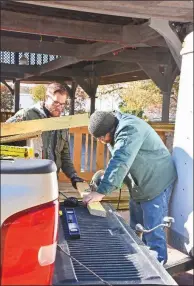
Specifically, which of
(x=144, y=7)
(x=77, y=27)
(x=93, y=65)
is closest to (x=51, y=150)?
(x=144, y=7)

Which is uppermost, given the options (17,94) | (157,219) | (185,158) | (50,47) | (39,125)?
(50,47)

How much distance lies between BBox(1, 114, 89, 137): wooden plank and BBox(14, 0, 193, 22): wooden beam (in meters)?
2.41

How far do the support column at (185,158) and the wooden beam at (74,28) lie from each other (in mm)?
4255

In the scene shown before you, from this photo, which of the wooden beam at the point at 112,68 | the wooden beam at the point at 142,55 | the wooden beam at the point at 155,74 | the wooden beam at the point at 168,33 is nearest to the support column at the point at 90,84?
the wooden beam at the point at 112,68

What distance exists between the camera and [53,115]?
Result: 3.91 meters

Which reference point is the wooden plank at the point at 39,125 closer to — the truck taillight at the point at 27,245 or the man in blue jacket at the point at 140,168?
the man in blue jacket at the point at 140,168

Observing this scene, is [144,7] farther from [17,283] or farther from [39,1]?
[17,283]

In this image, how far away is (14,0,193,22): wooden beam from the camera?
4.35m

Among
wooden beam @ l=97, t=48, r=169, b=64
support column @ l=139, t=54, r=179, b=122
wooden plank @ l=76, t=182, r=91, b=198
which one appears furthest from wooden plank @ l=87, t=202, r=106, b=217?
support column @ l=139, t=54, r=179, b=122

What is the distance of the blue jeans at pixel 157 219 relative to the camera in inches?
113

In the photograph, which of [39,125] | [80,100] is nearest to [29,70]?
[39,125]

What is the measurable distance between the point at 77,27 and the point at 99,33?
420 mm

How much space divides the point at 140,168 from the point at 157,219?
42 centimetres

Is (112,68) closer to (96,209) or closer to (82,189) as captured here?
(82,189)
